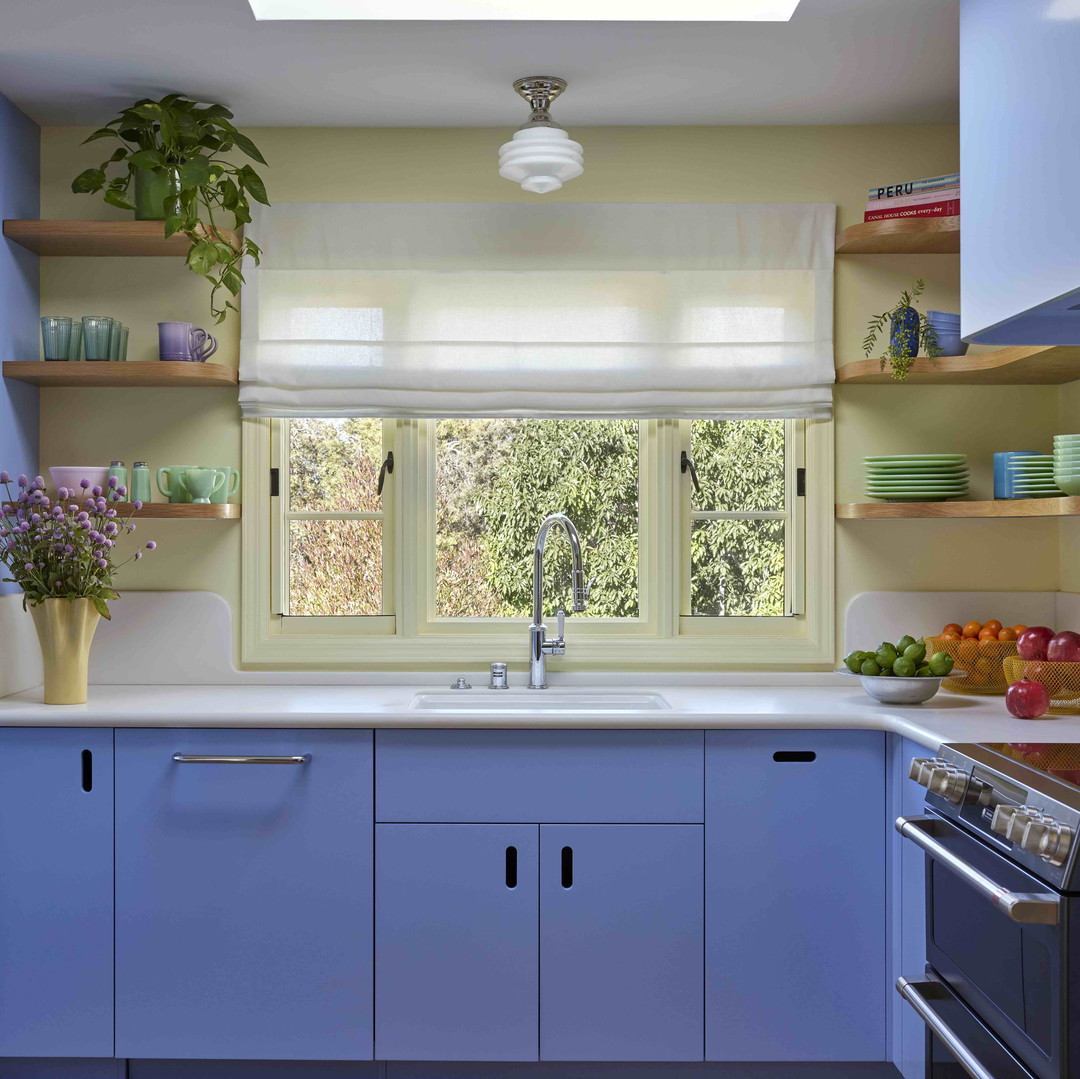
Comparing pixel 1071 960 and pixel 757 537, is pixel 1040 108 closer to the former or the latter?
pixel 1071 960

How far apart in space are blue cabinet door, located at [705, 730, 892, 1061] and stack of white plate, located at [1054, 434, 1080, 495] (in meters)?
0.70

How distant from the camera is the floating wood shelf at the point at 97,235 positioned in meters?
2.77

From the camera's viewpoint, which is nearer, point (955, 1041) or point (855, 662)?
point (955, 1041)

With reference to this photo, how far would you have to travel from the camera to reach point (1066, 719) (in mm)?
2402

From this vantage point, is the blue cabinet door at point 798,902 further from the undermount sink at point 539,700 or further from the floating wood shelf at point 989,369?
the floating wood shelf at point 989,369

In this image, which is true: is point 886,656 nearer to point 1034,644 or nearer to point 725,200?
point 1034,644

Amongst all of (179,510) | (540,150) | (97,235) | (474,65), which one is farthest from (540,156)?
(179,510)

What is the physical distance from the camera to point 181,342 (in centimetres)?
282

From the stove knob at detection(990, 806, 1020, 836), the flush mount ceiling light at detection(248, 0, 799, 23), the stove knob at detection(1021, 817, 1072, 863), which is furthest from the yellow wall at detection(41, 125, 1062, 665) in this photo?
the stove knob at detection(1021, 817, 1072, 863)

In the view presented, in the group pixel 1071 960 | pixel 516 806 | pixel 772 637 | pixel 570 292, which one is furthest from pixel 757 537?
pixel 1071 960

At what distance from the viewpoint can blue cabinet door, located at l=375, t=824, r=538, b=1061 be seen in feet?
8.03

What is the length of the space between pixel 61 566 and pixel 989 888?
81.7 inches

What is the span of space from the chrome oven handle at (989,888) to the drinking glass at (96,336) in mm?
2241

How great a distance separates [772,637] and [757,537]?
0.93 ft
